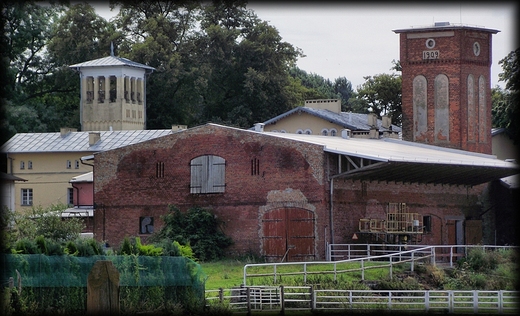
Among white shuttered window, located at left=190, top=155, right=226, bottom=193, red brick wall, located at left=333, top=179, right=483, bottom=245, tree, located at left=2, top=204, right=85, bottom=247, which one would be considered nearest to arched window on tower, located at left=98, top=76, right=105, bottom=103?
red brick wall, located at left=333, top=179, right=483, bottom=245

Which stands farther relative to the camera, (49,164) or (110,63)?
(110,63)

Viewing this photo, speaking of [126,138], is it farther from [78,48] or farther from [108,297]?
[108,297]

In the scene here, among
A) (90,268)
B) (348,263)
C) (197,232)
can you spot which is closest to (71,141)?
(197,232)

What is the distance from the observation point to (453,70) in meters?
63.8

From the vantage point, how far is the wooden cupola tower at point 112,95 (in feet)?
258

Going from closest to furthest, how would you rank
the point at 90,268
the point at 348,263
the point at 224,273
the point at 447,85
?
the point at 90,268 → the point at 224,273 → the point at 348,263 → the point at 447,85

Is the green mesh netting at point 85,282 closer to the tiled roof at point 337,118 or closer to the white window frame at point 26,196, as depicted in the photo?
the white window frame at point 26,196

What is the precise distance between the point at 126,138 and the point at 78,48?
1634 centimetres

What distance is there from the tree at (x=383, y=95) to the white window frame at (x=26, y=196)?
30.1m

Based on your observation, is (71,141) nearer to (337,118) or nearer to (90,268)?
(337,118)

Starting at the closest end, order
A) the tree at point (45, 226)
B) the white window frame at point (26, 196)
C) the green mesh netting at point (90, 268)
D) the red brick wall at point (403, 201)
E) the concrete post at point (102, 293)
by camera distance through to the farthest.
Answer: the concrete post at point (102, 293)
the green mesh netting at point (90, 268)
the tree at point (45, 226)
the red brick wall at point (403, 201)
the white window frame at point (26, 196)

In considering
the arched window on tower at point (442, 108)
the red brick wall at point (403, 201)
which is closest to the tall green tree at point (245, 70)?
the arched window on tower at point (442, 108)

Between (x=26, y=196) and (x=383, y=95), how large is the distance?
31128 mm

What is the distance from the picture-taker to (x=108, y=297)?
15.2 meters
